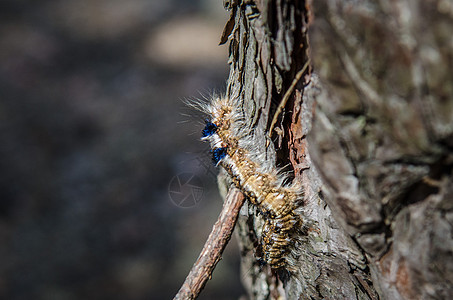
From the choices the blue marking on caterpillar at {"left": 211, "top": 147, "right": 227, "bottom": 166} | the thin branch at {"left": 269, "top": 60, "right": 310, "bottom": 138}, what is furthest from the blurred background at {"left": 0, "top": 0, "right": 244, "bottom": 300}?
the thin branch at {"left": 269, "top": 60, "right": 310, "bottom": 138}

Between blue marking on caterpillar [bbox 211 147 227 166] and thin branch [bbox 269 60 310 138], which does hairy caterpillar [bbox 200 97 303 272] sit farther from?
thin branch [bbox 269 60 310 138]

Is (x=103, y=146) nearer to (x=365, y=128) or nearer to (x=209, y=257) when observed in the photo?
(x=209, y=257)

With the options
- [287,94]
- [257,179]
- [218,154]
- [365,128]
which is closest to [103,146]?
[218,154]

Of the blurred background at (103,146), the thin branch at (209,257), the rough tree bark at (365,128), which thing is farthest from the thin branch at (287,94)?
the blurred background at (103,146)

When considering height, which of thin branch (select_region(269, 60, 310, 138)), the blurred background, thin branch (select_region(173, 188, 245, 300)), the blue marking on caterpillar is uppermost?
the blurred background

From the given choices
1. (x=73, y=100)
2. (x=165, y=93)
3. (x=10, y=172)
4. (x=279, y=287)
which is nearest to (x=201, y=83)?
(x=165, y=93)

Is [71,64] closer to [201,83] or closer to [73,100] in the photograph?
[73,100]
